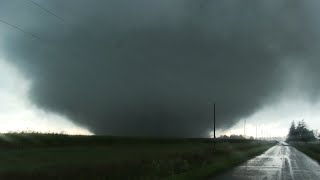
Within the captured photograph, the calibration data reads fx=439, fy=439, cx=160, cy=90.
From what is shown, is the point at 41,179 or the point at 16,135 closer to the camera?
the point at 41,179

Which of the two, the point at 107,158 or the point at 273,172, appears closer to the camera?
the point at 273,172

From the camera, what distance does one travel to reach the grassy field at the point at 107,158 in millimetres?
26266

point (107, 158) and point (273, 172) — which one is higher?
point (107, 158)

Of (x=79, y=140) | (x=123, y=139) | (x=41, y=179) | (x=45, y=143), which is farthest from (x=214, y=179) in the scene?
(x=123, y=139)

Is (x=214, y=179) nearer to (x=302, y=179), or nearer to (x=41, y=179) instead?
(x=302, y=179)

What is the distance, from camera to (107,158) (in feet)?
149

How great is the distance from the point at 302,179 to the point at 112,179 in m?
12.1

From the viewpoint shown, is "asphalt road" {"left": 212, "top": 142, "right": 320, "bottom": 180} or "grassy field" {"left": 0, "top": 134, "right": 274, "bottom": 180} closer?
"grassy field" {"left": 0, "top": 134, "right": 274, "bottom": 180}

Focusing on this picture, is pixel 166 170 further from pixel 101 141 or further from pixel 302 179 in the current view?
pixel 101 141

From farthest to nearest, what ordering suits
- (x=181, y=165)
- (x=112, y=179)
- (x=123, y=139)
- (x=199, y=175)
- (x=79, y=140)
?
1. (x=123, y=139)
2. (x=79, y=140)
3. (x=181, y=165)
4. (x=199, y=175)
5. (x=112, y=179)

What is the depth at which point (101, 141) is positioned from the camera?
110562mm

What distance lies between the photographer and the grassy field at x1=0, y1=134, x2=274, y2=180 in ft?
86.2

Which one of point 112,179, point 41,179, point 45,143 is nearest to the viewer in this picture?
point 41,179

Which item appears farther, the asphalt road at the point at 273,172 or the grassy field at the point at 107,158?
the asphalt road at the point at 273,172
